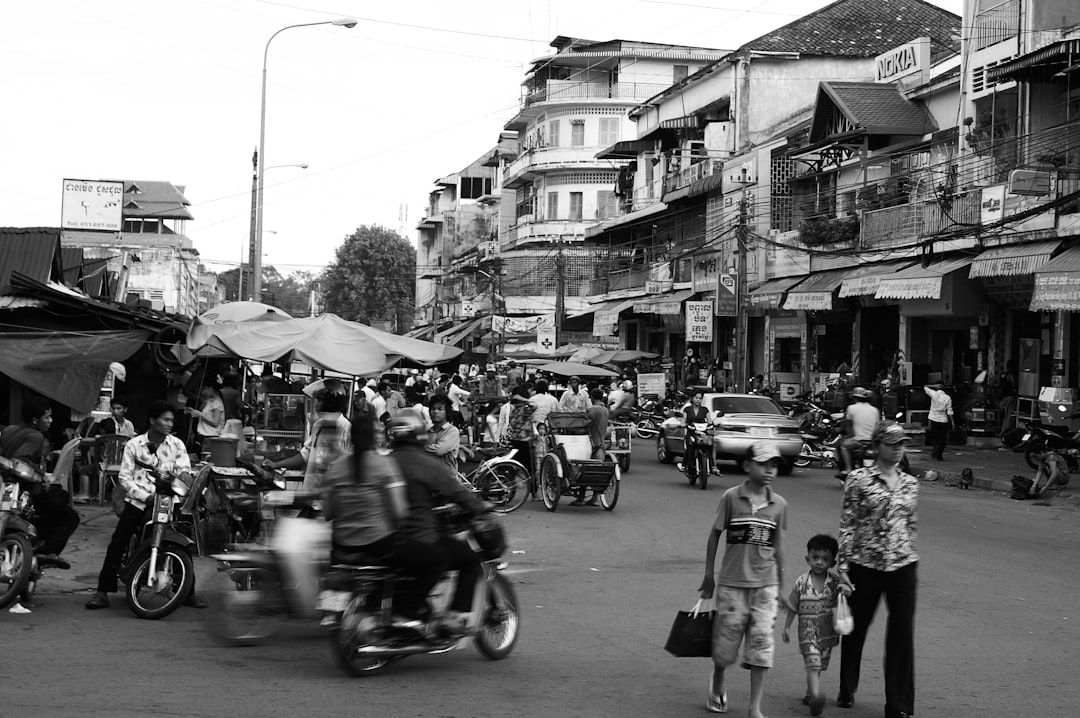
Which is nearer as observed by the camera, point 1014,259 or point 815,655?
point 815,655

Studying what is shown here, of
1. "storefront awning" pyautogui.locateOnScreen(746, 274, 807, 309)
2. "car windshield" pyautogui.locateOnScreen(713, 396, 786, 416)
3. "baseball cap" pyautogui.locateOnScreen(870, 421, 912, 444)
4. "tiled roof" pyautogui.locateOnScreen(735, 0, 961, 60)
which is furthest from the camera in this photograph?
"tiled roof" pyautogui.locateOnScreen(735, 0, 961, 60)

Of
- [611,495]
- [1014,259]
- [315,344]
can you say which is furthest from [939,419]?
[315,344]

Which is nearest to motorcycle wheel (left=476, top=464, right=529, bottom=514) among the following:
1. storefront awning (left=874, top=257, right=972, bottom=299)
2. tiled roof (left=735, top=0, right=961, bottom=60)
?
storefront awning (left=874, top=257, right=972, bottom=299)

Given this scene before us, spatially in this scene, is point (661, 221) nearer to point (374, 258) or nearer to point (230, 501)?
point (230, 501)

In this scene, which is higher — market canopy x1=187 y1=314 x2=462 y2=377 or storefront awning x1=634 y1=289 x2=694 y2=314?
storefront awning x1=634 y1=289 x2=694 y2=314

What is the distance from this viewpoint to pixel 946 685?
288 inches

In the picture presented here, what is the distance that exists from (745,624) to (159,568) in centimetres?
484

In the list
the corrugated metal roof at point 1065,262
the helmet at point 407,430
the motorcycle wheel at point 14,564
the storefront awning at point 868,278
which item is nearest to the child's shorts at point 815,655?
the helmet at point 407,430

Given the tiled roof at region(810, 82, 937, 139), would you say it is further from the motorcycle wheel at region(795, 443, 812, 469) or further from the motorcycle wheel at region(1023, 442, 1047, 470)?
the motorcycle wheel at region(1023, 442, 1047, 470)

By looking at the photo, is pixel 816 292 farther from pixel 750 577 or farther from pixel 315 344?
pixel 750 577

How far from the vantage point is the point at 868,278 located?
29656 mm

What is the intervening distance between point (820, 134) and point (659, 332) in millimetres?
20607

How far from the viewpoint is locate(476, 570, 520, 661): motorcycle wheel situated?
772cm

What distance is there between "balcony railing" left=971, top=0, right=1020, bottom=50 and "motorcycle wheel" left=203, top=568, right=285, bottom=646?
78.4 feet
